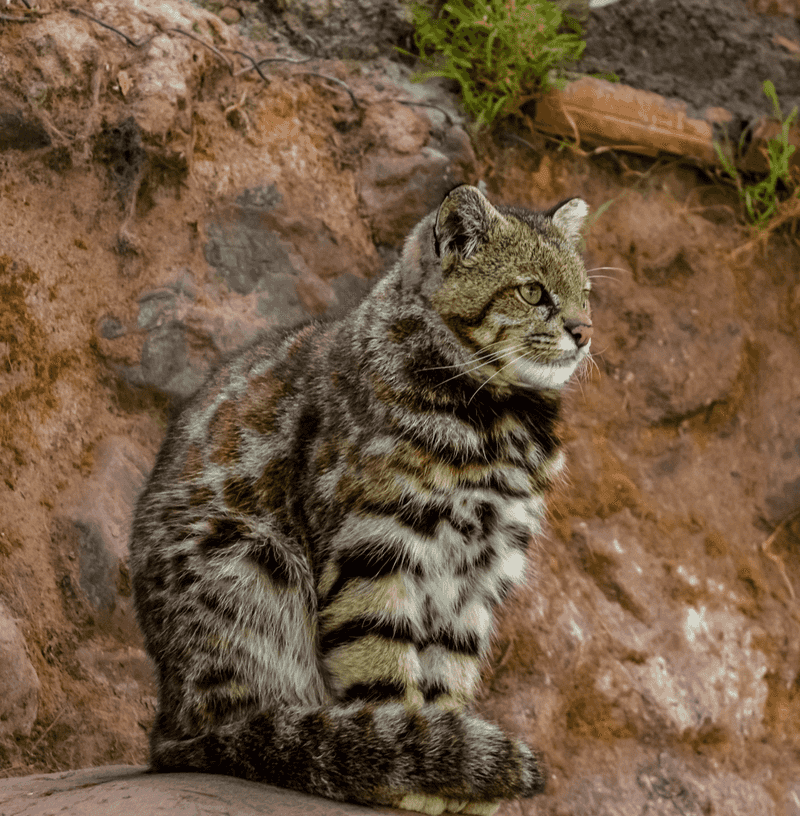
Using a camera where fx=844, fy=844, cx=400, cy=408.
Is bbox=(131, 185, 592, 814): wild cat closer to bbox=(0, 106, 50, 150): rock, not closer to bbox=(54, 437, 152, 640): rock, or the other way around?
bbox=(54, 437, 152, 640): rock

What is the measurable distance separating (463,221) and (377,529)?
102cm

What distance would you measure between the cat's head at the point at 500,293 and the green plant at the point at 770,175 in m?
2.34

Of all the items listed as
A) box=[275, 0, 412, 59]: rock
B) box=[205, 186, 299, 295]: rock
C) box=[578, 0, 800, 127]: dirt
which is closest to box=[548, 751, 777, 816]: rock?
box=[205, 186, 299, 295]: rock

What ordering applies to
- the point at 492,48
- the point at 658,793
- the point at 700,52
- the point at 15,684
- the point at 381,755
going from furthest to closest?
the point at 700,52, the point at 492,48, the point at 658,793, the point at 15,684, the point at 381,755

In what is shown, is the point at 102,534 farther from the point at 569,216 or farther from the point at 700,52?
the point at 700,52

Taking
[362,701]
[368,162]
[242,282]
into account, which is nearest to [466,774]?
[362,701]

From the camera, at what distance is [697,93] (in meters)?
4.75

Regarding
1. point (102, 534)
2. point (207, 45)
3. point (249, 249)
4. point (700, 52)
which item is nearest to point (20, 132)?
point (207, 45)

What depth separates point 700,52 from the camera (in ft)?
15.9

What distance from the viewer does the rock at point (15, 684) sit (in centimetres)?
294

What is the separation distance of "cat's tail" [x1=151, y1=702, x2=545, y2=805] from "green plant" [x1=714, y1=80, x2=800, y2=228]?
11.5 feet

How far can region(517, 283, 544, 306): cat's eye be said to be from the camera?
107 inches

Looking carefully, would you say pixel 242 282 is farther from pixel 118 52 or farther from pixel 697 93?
pixel 697 93

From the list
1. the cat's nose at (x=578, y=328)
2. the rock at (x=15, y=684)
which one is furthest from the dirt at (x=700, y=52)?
the rock at (x=15, y=684)
